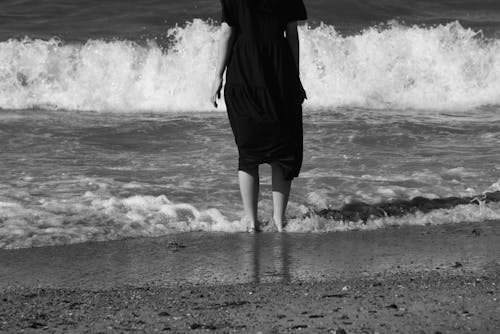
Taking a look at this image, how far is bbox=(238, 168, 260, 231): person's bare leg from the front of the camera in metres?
6.02

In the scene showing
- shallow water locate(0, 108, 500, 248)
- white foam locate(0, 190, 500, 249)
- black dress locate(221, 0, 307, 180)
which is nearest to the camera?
black dress locate(221, 0, 307, 180)

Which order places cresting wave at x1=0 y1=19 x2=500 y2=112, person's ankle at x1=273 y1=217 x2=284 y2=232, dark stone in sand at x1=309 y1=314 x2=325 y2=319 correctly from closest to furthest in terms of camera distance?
dark stone in sand at x1=309 y1=314 x2=325 y2=319 < person's ankle at x1=273 y1=217 x2=284 y2=232 < cresting wave at x1=0 y1=19 x2=500 y2=112

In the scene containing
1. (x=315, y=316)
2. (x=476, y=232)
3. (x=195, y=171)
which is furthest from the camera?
(x=195, y=171)

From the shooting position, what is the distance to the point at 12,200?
6.57 m

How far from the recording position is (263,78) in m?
5.75

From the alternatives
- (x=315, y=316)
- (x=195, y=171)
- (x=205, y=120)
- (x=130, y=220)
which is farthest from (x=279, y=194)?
(x=205, y=120)

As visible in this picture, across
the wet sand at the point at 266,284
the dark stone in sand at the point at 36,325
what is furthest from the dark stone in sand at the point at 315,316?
the dark stone in sand at the point at 36,325

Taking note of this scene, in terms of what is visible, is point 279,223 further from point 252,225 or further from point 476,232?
Result: point 476,232

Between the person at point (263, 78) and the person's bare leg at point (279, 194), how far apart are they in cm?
8

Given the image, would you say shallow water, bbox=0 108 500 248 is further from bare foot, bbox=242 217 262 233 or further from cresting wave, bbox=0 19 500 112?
cresting wave, bbox=0 19 500 112

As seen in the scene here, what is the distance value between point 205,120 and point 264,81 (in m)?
4.97

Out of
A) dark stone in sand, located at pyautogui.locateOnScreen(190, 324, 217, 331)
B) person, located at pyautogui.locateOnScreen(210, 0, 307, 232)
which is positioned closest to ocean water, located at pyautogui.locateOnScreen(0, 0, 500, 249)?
person, located at pyautogui.locateOnScreen(210, 0, 307, 232)

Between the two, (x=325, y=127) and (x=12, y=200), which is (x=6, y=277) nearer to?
(x=12, y=200)

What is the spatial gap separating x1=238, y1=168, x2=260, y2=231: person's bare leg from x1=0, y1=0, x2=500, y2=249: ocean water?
0.13m
